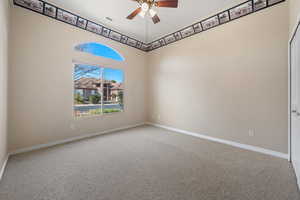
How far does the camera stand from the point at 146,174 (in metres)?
1.83

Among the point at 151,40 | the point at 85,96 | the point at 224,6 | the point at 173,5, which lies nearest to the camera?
the point at 173,5

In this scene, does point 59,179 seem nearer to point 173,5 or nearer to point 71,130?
point 71,130

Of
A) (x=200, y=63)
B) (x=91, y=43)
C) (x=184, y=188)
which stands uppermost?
(x=91, y=43)

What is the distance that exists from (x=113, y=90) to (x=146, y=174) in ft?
9.90

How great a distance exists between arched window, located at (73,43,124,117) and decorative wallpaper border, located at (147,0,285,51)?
6.48ft

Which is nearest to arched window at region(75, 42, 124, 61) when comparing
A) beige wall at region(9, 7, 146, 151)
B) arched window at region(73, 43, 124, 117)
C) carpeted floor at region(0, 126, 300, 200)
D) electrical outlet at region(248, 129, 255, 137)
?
arched window at region(73, 43, 124, 117)

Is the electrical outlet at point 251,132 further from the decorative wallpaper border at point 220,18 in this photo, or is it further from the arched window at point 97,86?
the arched window at point 97,86

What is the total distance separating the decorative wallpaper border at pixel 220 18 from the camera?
2494 millimetres

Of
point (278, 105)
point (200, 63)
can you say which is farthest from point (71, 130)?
point (278, 105)

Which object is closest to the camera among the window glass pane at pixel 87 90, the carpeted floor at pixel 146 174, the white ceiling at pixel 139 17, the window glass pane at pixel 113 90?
the carpeted floor at pixel 146 174

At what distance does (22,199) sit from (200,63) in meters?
4.25

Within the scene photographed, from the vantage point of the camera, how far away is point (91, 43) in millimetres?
3500

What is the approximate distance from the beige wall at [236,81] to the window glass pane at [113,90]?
1776 millimetres

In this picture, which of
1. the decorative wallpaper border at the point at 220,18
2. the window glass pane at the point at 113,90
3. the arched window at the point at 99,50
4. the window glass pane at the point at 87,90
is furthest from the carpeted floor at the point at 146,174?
the decorative wallpaper border at the point at 220,18
